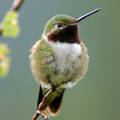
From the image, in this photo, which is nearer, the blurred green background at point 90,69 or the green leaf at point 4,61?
the green leaf at point 4,61

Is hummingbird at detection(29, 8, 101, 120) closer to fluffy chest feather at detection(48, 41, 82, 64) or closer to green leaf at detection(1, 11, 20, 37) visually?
fluffy chest feather at detection(48, 41, 82, 64)

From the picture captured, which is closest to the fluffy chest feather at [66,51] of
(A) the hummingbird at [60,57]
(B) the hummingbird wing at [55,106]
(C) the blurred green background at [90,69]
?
(A) the hummingbird at [60,57]

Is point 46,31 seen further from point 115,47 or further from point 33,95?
point 115,47

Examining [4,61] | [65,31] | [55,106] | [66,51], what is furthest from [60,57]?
[4,61]

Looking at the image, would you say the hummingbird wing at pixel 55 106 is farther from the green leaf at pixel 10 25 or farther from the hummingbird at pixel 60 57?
the green leaf at pixel 10 25

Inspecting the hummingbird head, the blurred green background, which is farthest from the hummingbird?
the blurred green background

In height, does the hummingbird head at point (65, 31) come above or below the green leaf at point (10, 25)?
below

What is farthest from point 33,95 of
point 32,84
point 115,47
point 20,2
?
point 20,2
